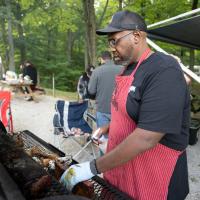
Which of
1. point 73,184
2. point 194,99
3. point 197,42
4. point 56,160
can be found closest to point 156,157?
point 73,184

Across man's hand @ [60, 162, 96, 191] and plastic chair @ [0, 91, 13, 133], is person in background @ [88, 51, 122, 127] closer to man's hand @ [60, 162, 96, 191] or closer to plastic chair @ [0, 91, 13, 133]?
plastic chair @ [0, 91, 13, 133]

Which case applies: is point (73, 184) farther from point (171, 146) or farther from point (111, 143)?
point (171, 146)

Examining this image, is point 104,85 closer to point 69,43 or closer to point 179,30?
point 179,30

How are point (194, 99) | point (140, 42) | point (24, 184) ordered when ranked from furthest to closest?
point (194, 99) < point (140, 42) < point (24, 184)

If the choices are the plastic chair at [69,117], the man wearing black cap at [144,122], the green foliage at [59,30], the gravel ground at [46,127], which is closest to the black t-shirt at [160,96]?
the man wearing black cap at [144,122]

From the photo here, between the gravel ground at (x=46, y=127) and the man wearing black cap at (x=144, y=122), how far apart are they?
7.83ft

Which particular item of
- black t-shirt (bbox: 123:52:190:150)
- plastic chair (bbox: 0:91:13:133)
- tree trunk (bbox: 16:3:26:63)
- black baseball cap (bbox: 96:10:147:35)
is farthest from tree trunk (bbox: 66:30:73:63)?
black t-shirt (bbox: 123:52:190:150)

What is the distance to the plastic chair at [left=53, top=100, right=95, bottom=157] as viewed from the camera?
478 cm

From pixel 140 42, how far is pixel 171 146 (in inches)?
23.7

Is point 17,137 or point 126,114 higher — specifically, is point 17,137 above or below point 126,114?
below

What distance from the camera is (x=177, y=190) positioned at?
1.65 meters

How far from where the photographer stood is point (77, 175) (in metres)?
1.47

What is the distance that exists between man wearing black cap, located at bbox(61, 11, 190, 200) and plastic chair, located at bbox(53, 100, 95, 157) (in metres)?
3.12

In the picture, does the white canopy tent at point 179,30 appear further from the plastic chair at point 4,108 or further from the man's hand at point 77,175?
the man's hand at point 77,175
